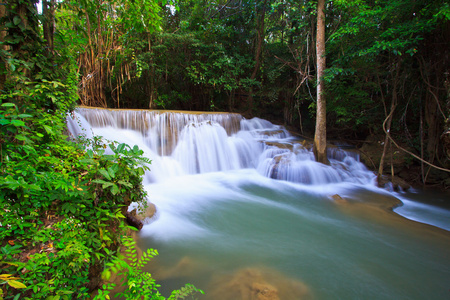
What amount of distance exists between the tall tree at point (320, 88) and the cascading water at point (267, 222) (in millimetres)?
431

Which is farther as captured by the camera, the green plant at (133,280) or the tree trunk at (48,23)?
the tree trunk at (48,23)

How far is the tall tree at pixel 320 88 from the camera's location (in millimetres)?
7289

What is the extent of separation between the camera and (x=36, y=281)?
1471 mm

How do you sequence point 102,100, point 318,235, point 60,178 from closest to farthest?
point 60,178, point 318,235, point 102,100

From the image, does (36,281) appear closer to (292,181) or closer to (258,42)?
(292,181)

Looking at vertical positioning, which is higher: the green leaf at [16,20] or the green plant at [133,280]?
the green leaf at [16,20]

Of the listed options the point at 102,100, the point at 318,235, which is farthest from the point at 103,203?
the point at 102,100

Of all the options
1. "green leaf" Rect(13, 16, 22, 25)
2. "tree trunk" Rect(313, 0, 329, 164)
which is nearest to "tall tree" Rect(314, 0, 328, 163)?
"tree trunk" Rect(313, 0, 329, 164)

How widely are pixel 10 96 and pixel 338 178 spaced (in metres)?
7.89

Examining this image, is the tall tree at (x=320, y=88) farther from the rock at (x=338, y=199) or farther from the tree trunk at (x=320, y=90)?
the rock at (x=338, y=199)

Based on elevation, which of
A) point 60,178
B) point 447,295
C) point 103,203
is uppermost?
point 60,178

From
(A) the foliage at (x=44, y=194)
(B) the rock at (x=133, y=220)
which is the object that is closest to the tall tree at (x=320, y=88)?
(B) the rock at (x=133, y=220)

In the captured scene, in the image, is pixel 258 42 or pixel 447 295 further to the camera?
pixel 258 42

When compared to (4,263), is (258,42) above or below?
above
